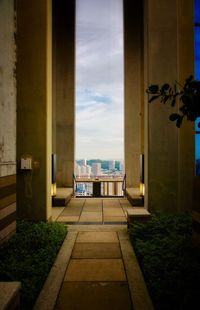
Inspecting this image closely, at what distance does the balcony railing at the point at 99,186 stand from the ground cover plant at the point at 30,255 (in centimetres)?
775

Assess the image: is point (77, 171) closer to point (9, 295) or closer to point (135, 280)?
point (135, 280)

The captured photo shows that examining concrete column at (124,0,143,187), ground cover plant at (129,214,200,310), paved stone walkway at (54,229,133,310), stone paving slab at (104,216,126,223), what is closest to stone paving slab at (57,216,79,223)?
stone paving slab at (104,216,126,223)

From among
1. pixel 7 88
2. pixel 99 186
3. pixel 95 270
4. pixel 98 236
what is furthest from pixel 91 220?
pixel 99 186

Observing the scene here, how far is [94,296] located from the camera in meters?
3.72

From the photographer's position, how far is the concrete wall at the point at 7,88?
217 inches

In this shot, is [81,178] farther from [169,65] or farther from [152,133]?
[169,65]

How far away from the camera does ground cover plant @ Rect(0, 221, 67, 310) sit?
12.6 ft

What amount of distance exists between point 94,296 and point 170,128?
594 cm

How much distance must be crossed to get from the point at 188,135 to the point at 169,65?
89.9 inches

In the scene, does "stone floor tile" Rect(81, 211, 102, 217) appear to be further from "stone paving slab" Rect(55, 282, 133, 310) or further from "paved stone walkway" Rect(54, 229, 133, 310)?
"stone paving slab" Rect(55, 282, 133, 310)

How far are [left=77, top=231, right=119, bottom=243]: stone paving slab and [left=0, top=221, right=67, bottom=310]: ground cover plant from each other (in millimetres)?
457

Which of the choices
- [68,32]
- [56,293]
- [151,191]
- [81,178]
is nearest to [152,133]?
[151,191]

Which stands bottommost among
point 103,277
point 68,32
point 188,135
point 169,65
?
point 103,277

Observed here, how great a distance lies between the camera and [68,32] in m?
15.1
